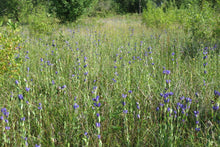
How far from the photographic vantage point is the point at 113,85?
9.57ft

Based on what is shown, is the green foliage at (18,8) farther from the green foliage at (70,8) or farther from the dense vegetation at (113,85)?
the dense vegetation at (113,85)

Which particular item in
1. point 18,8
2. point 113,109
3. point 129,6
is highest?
point 129,6

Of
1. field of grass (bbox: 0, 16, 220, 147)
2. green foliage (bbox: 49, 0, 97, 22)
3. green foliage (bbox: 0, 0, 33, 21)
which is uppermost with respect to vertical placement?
green foliage (bbox: 0, 0, 33, 21)

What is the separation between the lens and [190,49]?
4.98m

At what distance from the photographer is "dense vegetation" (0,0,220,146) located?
72.1 inches

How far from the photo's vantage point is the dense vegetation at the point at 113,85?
1.83 metres

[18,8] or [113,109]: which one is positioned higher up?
[18,8]

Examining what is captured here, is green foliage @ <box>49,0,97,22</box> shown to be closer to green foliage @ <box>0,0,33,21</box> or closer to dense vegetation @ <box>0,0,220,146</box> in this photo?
dense vegetation @ <box>0,0,220,146</box>

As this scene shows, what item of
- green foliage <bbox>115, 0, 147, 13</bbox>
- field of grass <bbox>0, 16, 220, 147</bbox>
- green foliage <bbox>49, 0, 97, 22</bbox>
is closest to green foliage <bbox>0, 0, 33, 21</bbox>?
green foliage <bbox>49, 0, 97, 22</bbox>

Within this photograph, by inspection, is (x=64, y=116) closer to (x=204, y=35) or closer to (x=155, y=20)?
(x=204, y=35)

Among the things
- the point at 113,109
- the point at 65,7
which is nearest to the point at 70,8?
the point at 65,7

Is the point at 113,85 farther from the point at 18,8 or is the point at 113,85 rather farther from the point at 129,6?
the point at 129,6

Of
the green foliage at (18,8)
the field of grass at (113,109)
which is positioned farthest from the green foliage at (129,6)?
the field of grass at (113,109)

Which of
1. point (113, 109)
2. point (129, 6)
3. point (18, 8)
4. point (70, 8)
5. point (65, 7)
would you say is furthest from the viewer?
point (129, 6)
